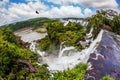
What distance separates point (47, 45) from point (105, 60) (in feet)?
76.1

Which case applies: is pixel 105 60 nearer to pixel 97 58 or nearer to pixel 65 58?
pixel 97 58

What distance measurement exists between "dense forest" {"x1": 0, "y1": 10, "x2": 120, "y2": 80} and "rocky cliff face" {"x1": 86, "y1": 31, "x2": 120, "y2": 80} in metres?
1.13

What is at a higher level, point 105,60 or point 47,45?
point 105,60

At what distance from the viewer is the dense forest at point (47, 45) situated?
27.5 metres

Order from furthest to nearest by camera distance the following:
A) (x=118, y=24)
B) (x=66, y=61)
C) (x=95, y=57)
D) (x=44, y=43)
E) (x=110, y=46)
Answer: (x=44, y=43) → (x=118, y=24) → (x=66, y=61) → (x=110, y=46) → (x=95, y=57)

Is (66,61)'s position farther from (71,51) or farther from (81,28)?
(81,28)

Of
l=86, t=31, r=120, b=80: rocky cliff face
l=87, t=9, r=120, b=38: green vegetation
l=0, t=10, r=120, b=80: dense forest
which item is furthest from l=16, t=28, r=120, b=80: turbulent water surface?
l=87, t=9, r=120, b=38: green vegetation

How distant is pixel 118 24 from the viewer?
171ft

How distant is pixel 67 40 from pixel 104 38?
11.2 m

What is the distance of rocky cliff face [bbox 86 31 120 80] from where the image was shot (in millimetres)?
33406

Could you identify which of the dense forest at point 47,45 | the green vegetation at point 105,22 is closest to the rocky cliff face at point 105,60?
the dense forest at point 47,45

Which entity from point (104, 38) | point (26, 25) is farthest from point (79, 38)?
point (26, 25)

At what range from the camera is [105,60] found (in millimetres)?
36844

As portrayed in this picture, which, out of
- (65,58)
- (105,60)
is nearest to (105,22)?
(65,58)
